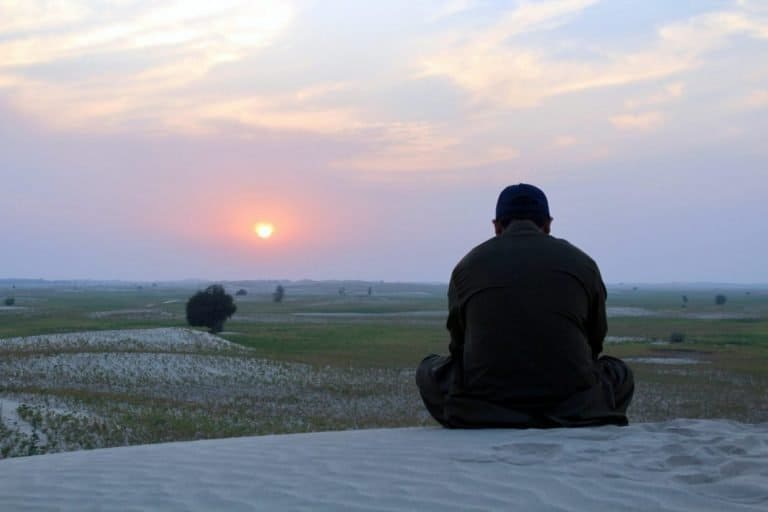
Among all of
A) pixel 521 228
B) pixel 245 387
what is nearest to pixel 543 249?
pixel 521 228

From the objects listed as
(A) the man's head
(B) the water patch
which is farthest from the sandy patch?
(A) the man's head

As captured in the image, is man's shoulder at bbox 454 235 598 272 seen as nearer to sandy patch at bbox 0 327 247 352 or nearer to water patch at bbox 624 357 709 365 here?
sandy patch at bbox 0 327 247 352

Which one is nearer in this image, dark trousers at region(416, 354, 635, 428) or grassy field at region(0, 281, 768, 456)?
dark trousers at region(416, 354, 635, 428)

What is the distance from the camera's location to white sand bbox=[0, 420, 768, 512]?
12.5 feet

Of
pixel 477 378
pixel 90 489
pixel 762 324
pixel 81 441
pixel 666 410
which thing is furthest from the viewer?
pixel 762 324

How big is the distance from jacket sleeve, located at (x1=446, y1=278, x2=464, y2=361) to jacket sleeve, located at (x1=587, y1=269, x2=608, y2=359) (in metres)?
0.84

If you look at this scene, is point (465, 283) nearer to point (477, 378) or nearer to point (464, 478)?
point (477, 378)

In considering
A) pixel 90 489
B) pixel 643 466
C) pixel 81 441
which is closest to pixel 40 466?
pixel 90 489

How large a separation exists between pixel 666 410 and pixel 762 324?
52073 millimetres

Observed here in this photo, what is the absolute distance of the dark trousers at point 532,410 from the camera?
5.51 m

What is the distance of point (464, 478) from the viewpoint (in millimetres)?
4246

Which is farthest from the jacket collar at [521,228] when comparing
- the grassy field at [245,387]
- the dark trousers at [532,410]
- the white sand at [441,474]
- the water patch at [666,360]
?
the water patch at [666,360]

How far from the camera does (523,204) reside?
580 cm

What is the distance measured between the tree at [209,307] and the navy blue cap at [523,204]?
4147 cm
